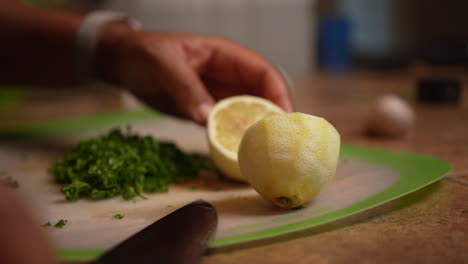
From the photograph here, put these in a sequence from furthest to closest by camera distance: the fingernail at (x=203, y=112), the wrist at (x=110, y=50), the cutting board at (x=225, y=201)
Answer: the wrist at (x=110, y=50) < the fingernail at (x=203, y=112) < the cutting board at (x=225, y=201)

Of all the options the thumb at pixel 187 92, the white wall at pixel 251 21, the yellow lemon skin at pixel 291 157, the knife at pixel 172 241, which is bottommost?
the knife at pixel 172 241

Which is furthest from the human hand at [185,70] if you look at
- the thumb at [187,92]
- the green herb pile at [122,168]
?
the green herb pile at [122,168]

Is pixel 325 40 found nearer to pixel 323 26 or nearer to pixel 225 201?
pixel 323 26

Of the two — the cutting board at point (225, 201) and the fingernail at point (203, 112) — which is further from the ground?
the fingernail at point (203, 112)

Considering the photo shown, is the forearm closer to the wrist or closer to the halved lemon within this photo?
the wrist

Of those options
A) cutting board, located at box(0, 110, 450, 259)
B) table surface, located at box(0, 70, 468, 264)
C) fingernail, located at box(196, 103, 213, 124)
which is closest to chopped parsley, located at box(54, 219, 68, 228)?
cutting board, located at box(0, 110, 450, 259)

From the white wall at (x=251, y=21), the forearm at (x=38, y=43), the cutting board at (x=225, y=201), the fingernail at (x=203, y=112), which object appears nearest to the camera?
the cutting board at (x=225, y=201)

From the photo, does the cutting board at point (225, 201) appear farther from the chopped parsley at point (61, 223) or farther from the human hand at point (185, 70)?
the human hand at point (185, 70)
